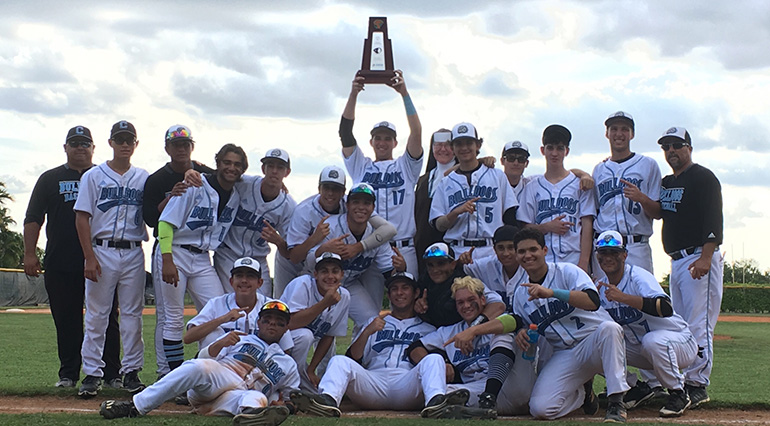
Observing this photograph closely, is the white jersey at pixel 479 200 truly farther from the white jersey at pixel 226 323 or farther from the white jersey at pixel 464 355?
the white jersey at pixel 226 323

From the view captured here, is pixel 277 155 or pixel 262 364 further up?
pixel 277 155

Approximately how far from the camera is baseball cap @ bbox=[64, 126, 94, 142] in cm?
680

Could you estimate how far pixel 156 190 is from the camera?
6.29 meters

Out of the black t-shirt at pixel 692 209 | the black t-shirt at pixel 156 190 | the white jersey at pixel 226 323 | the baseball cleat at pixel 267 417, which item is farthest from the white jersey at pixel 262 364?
the black t-shirt at pixel 692 209

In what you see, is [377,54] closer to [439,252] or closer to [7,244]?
[439,252]

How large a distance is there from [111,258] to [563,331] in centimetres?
359

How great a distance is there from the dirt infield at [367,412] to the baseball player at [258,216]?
134 centimetres

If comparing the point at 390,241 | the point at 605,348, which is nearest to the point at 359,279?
the point at 390,241

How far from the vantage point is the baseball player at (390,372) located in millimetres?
5156

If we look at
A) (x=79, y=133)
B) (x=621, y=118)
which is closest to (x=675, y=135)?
Result: (x=621, y=118)

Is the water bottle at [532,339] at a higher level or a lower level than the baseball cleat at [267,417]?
higher

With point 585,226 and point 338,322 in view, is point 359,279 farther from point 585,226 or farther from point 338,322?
point 585,226

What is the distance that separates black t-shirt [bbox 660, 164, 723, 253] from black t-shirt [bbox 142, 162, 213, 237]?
4019mm

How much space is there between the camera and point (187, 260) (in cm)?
612
